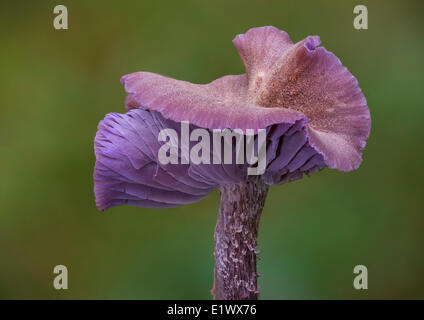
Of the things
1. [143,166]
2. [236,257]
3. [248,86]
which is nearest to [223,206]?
[236,257]

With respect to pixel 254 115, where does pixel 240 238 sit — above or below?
below

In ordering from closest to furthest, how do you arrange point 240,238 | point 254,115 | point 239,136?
point 254,115, point 239,136, point 240,238

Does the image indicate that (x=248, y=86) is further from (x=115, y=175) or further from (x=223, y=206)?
(x=115, y=175)
